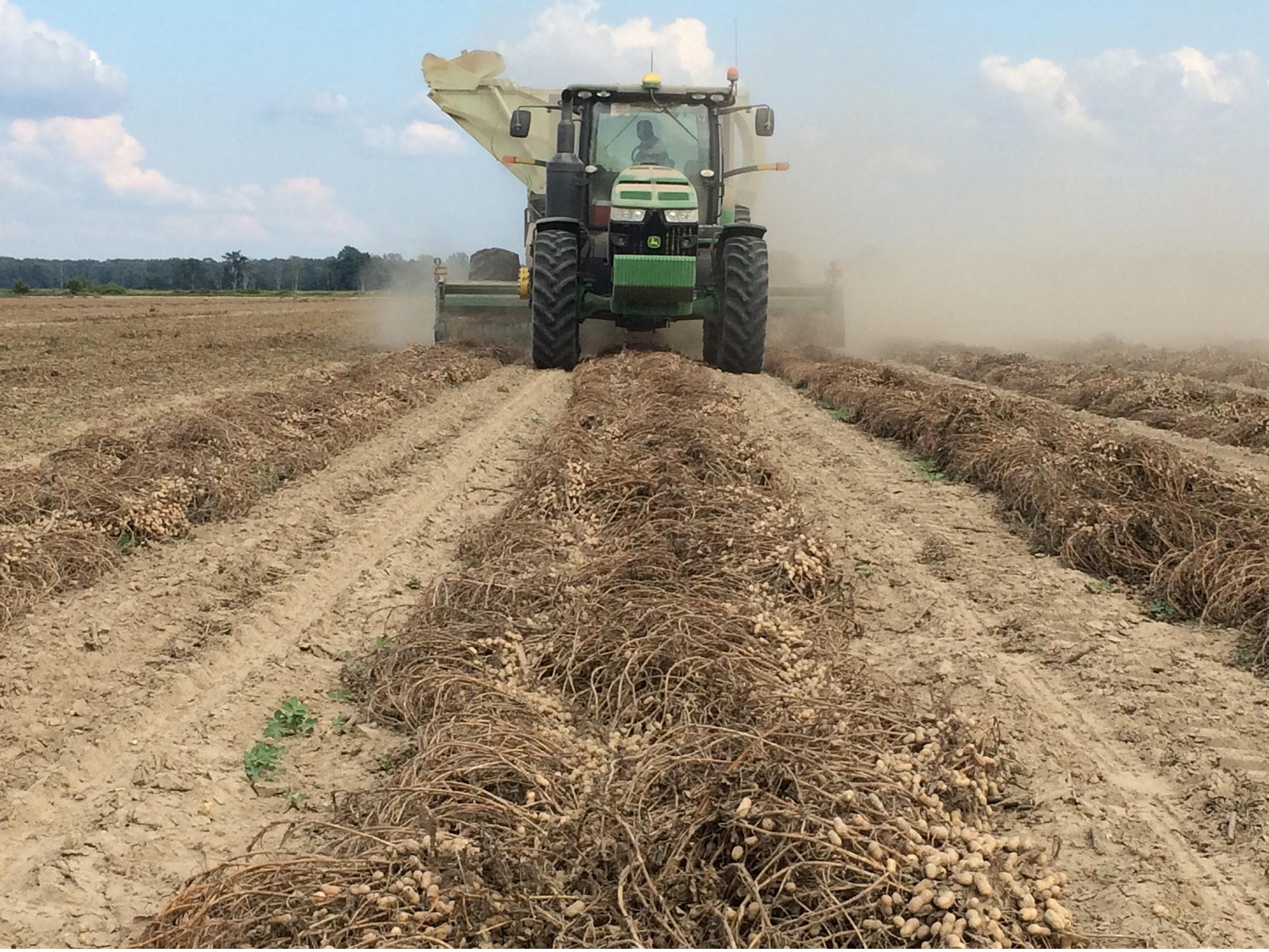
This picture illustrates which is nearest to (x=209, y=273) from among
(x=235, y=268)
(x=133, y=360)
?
(x=235, y=268)

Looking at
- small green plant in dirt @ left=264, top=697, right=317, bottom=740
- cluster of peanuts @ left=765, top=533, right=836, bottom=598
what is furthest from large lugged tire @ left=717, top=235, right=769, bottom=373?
small green plant in dirt @ left=264, top=697, right=317, bottom=740

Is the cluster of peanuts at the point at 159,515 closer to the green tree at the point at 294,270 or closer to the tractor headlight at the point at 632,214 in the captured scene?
the tractor headlight at the point at 632,214

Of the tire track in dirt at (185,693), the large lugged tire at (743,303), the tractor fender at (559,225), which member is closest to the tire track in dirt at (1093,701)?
the tire track in dirt at (185,693)

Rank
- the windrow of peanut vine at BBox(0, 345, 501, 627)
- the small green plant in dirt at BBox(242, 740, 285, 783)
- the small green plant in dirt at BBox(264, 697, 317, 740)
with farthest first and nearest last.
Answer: the windrow of peanut vine at BBox(0, 345, 501, 627), the small green plant in dirt at BBox(264, 697, 317, 740), the small green plant in dirt at BBox(242, 740, 285, 783)

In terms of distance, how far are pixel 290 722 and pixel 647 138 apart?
1042 centimetres

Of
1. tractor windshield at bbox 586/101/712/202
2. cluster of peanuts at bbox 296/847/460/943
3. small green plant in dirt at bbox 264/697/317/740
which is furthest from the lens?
tractor windshield at bbox 586/101/712/202

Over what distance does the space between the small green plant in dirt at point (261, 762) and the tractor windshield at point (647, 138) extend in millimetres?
10084

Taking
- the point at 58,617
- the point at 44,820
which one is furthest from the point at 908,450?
the point at 44,820

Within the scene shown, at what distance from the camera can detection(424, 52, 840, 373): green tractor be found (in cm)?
1155

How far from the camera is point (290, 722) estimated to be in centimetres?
409

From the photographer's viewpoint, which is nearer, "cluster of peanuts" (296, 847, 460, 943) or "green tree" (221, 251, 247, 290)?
"cluster of peanuts" (296, 847, 460, 943)

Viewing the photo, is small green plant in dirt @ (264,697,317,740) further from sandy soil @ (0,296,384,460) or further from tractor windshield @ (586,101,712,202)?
tractor windshield @ (586,101,712,202)

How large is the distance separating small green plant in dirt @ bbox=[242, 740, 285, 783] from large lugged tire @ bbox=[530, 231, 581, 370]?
8.80 meters

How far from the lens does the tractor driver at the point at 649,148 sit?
12.9m
